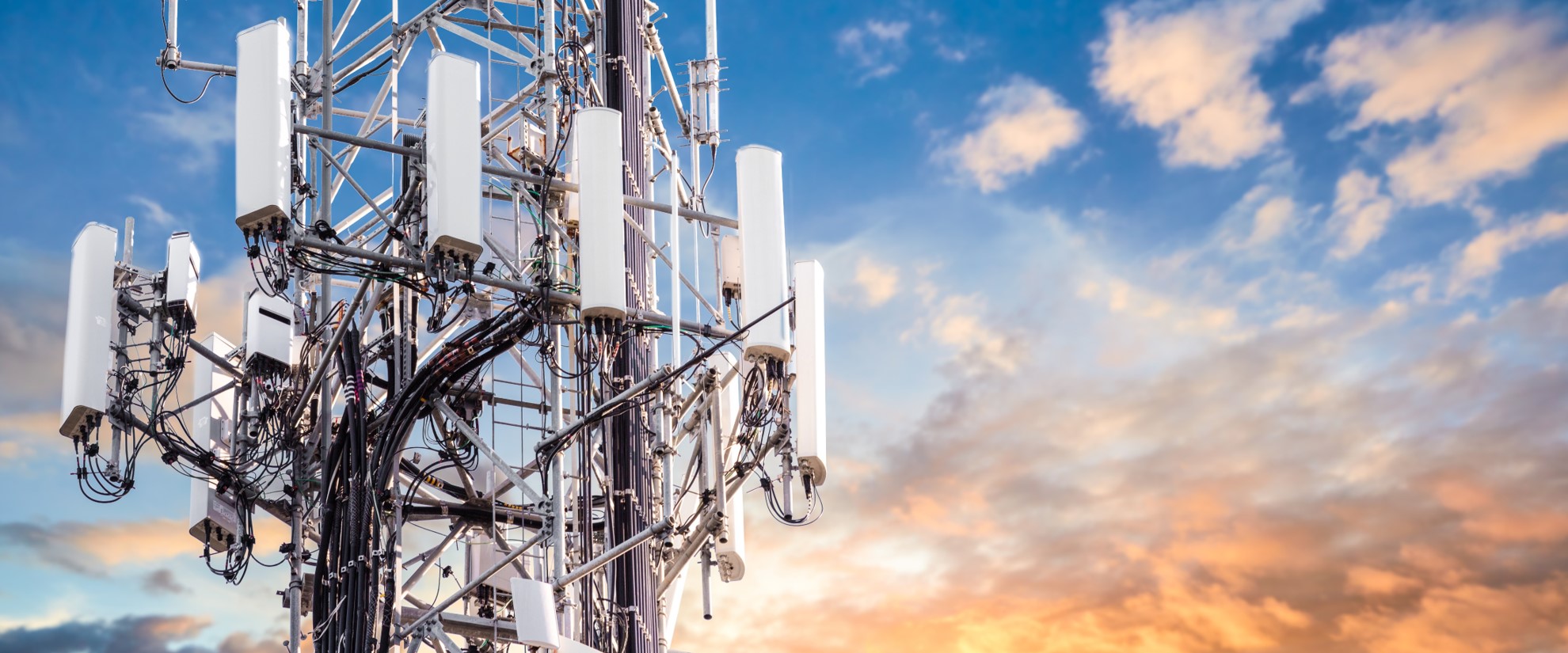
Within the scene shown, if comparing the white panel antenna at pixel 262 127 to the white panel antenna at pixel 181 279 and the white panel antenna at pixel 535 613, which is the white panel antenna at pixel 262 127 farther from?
the white panel antenna at pixel 535 613

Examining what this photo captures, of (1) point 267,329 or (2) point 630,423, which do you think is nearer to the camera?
(1) point 267,329

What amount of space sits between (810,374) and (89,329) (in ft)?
29.9

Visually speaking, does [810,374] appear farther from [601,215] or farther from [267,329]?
[267,329]

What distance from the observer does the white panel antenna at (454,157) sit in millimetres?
20844

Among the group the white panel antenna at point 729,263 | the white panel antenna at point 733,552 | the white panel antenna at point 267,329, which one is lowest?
the white panel antenna at point 733,552

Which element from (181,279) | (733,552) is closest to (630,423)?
(733,552)

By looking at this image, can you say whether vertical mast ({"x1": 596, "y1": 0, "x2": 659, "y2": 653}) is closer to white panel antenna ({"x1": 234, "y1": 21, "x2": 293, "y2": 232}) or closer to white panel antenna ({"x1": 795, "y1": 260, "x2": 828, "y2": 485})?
white panel antenna ({"x1": 795, "y1": 260, "x2": 828, "y2": 485})

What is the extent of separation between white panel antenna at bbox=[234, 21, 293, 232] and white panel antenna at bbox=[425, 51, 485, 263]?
1.64 m

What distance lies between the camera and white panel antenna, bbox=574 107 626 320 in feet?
70.1

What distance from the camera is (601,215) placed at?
2180 centimetres

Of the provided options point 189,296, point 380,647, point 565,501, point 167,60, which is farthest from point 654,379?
point 167,60

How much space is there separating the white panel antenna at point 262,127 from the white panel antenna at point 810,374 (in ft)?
21.6

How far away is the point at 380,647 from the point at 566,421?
690 cm

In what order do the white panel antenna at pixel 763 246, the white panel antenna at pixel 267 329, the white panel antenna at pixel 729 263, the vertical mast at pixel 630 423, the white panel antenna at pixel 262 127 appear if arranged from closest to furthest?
the white panel antenna at pixel 262 127
the white panel antenna at pixel 763 246
the white panel antenna at pixel 267 329
the vertical mast at pixel 630 423
the white panel antenna at pixel 729 263
